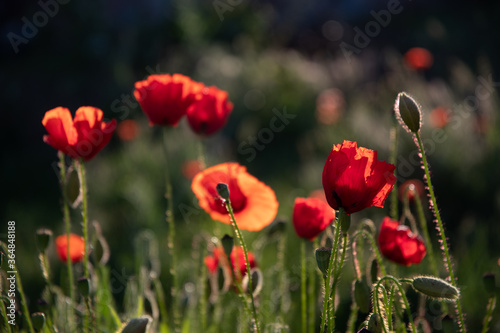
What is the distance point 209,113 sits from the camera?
1.66 meters

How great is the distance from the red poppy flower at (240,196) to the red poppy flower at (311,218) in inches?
3.9

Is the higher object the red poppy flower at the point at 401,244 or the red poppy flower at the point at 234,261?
the red poppy flower at the point at 401,244

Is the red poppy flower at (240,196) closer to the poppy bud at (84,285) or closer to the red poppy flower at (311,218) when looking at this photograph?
the red poppy flower at (311,218)

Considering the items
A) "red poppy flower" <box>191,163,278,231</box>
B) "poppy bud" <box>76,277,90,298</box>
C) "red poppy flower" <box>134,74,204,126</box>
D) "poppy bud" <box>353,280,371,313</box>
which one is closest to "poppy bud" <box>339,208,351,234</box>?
"poppy bud" <box>353,280,371,313</box>

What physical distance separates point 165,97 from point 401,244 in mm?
704

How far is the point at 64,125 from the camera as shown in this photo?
119 centimetres

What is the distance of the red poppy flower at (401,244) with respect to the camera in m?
1.23

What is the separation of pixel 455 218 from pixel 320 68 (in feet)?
11.6

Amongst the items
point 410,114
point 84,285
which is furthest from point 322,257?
point 84,285

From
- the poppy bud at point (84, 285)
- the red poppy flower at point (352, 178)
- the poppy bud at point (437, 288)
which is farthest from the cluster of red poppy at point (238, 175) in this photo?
the poppy bud at point (84, 285)

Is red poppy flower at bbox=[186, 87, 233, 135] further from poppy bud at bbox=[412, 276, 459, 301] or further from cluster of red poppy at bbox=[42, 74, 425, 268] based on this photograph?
poppy bud at bbox=[412, 276, 459, 301]

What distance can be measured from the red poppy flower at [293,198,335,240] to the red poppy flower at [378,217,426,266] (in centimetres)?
13

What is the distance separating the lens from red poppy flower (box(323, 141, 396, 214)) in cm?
94

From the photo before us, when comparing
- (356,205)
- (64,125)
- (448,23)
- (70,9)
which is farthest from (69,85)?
(448,23)
